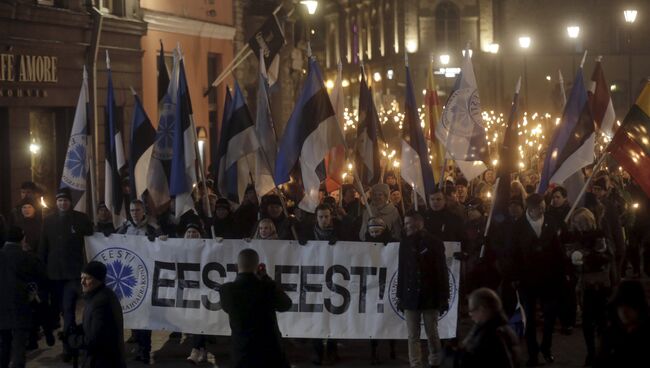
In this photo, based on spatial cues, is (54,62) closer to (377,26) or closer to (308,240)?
(308,240)

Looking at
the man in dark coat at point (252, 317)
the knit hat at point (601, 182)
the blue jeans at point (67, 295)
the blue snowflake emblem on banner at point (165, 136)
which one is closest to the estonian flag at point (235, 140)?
the blue snowflake emblem on banner at point (165, 136)

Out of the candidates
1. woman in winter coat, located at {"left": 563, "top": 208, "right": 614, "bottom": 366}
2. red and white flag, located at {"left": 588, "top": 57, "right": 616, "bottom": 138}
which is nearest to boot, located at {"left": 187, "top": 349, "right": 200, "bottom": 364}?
woman in winter coat, located at {"left": 563, "top": 208, "right": 614, "bottom": 366}

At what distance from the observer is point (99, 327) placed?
33.4 feet

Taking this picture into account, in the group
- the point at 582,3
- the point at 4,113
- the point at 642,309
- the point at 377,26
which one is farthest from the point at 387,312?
the point at 377,26

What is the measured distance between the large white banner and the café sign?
9432mm

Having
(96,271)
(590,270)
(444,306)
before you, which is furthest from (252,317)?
(590,270)

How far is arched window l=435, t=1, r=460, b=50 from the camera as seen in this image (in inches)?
3233

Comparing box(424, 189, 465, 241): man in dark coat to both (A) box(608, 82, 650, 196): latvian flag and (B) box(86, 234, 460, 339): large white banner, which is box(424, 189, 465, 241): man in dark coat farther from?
(A) box(608, 82, 650, 196): latvian flag

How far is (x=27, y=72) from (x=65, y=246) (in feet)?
31.9

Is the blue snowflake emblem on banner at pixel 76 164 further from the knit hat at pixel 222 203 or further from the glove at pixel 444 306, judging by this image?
the glove at pixel 444 306

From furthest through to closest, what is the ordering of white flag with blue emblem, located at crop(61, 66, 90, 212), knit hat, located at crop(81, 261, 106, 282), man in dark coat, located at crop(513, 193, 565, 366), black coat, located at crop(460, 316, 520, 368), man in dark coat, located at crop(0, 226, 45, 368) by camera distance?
1. white flag with blue emblem, located at crop(61, 66, 90, 212)
2. man in dark coat, located at crop(513, 193, 565, 366)
3. man in dark coat, located at crop(0, 226, 45, 368)
4. knit hat, located at crop(81, 261, 106, 282)
5. black coat, located at crop(460, 316, 520, 368)

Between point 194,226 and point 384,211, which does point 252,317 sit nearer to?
point 194,226

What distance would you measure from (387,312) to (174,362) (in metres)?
2.49

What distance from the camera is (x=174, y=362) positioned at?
14.7 metres
